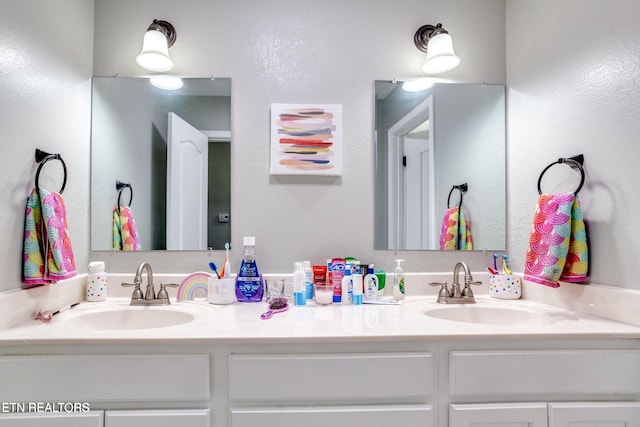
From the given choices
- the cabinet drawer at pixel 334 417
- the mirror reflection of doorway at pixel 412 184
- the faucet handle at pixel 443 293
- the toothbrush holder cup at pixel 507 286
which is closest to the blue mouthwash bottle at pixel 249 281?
the cabinet drawer at pixel 334 417

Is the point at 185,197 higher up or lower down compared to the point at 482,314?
higher up

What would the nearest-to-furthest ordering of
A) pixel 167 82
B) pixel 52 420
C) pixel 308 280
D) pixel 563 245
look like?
1. pixel 52 420
2. pixel 563 245
3. pixel 308 280
4. pixel 167 82

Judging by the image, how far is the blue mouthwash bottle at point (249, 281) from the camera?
141 centimetres

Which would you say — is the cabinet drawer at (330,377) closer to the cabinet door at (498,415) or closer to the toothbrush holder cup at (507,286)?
the cabinet door at (498,415)

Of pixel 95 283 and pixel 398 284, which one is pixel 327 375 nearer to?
pixel 398 284

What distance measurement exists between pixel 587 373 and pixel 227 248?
134cm

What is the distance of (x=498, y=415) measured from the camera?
971mm

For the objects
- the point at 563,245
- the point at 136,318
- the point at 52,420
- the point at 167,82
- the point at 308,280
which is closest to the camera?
the point at 52,420

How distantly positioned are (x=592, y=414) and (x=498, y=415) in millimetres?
278

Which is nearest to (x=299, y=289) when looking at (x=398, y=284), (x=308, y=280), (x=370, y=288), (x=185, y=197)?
(x=308, y=280)

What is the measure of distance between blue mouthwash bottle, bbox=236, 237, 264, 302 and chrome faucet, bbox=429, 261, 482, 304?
768mm

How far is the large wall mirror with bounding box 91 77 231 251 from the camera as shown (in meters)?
1.50

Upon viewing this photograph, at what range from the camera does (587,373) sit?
3.21 feet
